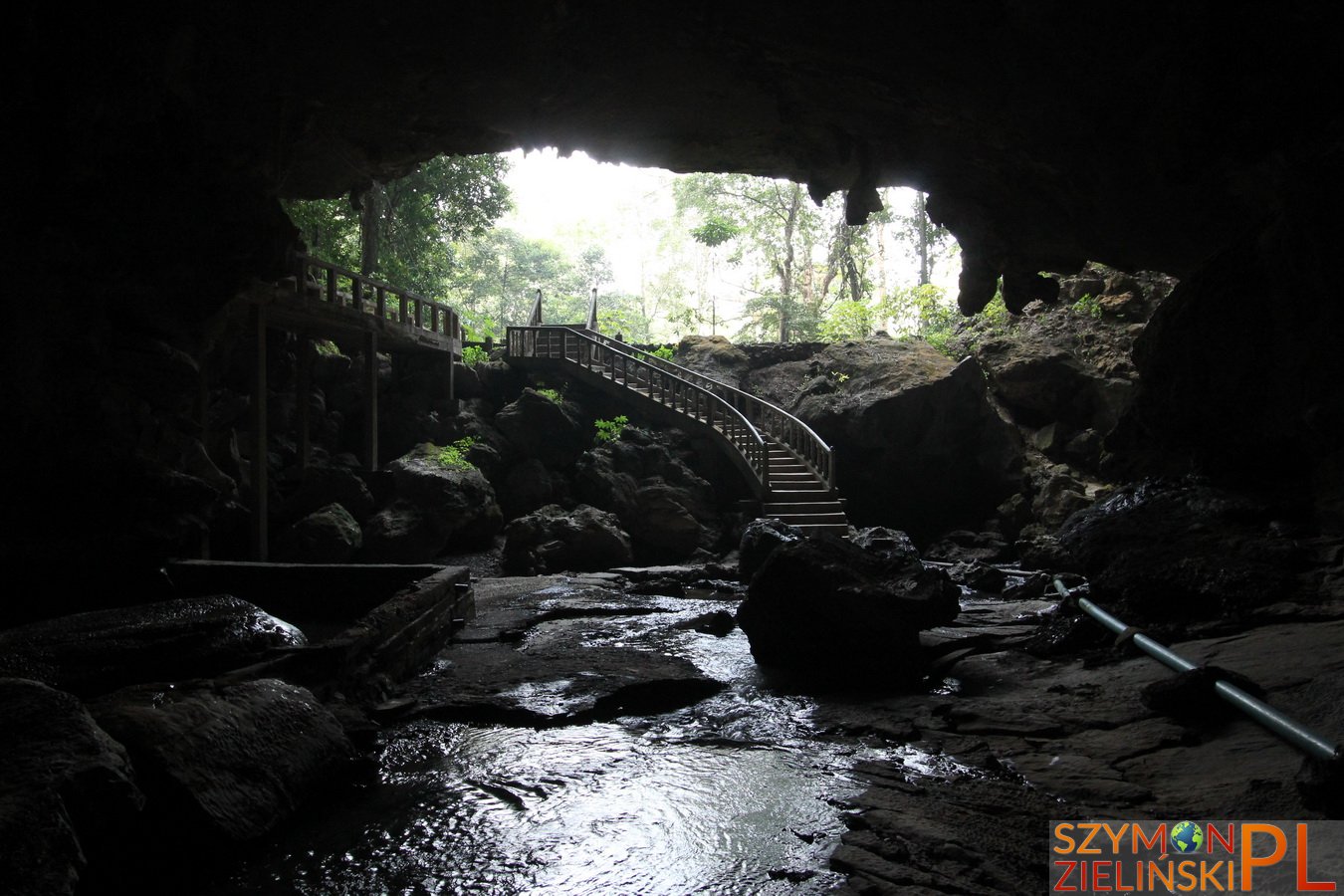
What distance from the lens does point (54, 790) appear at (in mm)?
2783

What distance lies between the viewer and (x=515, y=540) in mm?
14523

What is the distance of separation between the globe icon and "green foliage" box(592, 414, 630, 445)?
49.3ft

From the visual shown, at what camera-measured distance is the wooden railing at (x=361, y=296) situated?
13625mm

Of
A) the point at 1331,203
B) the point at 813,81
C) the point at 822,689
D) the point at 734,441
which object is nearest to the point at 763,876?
the point at 822,689

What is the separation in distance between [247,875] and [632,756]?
2.18 meters

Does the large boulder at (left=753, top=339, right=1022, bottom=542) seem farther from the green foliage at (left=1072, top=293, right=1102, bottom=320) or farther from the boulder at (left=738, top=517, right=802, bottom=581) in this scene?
the boulder at (left=738, top=517, right=802, bottom=581)

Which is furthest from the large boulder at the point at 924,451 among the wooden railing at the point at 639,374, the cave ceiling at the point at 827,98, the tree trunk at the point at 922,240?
the tree trunk at the point at 922,240

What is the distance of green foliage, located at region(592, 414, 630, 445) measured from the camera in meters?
17.9

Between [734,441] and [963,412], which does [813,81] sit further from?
[963,412]

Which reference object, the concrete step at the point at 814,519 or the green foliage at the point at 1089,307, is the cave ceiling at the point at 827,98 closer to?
the concrete step at the point at 814,519

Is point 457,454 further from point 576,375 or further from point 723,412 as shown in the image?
point 723,412

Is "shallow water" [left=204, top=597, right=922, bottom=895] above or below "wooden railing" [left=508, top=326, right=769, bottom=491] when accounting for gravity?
below

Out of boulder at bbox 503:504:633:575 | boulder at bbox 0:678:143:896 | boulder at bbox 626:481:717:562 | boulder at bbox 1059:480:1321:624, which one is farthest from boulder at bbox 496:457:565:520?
boulder at bbox 0:678:143:896

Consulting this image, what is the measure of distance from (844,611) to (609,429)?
39.4ft
